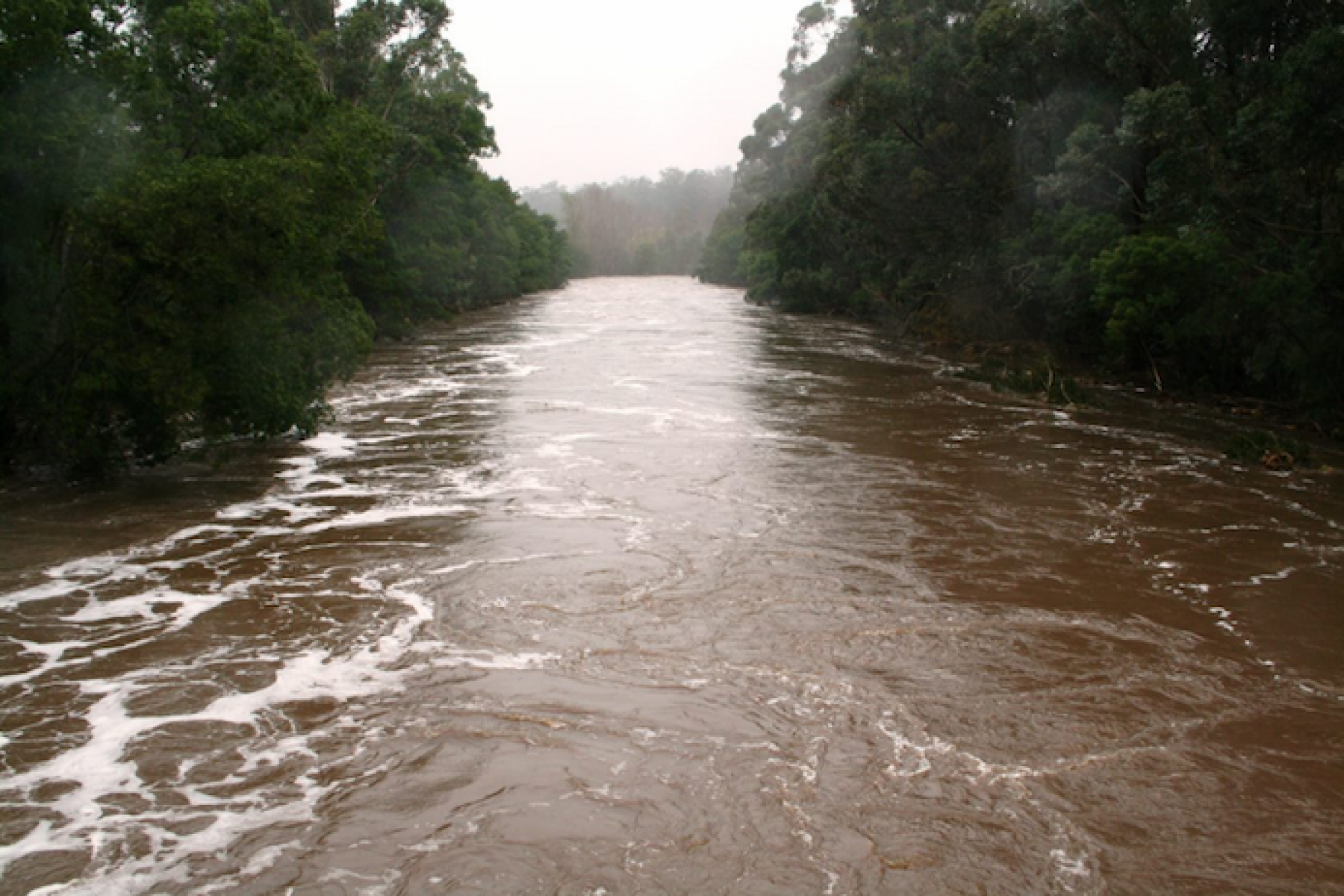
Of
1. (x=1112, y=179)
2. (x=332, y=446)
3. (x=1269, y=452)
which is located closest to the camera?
(x=1269, y=452)

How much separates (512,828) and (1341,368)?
19.7m

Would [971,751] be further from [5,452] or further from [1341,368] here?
[1341,368]

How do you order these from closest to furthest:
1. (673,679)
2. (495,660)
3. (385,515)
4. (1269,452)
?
(673,679) < (495,660) < (385,515) < (1269,452)

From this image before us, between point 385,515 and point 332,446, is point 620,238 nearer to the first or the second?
point 332,446

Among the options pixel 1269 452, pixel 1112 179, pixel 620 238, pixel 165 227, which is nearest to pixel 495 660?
pixel 165 227

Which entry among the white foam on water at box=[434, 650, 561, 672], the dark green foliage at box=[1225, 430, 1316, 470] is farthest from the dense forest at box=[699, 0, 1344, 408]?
the white foam on water at box=[434, 650, 561, 672]

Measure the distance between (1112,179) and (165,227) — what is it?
22.3m

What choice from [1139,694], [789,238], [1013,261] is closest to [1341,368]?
[1013,261]

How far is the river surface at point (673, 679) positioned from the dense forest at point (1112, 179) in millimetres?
5501

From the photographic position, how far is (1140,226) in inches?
1008

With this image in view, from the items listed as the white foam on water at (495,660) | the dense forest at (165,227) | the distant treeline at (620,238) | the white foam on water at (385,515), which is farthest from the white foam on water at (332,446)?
the distant treeline at (620,238)

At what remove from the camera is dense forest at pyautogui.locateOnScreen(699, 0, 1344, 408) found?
1955 cm

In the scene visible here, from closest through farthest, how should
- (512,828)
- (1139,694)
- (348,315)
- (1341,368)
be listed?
(512,828) < (1139,694) < (348,315) < (1341,368)

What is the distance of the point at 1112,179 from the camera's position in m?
27.2
